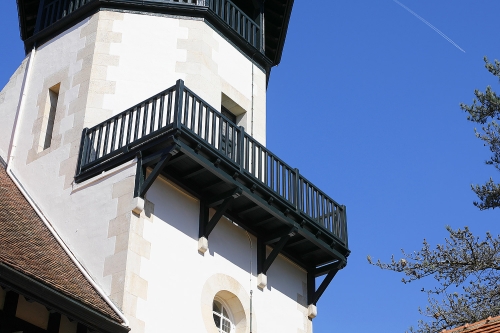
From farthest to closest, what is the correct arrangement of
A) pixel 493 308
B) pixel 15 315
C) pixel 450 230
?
pixel 450 230 → pixel 493 308 → pixel 15 315

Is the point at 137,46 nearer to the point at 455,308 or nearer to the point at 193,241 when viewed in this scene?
the point at 193,241

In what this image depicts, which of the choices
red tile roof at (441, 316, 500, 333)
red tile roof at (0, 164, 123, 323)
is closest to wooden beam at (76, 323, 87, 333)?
red tile roof at (0, 164, 123, 323)

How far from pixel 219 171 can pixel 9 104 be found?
6709 mm

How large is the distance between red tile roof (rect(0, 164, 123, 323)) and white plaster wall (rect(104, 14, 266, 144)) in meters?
3.20

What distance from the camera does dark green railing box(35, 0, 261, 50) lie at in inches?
778

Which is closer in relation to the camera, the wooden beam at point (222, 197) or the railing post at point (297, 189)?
the wooden beam at point (222, 197)

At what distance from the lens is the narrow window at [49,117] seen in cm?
1817

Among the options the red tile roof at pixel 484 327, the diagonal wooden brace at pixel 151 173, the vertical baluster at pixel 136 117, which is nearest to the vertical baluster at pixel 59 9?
the vertical baluster at pixel 136 117

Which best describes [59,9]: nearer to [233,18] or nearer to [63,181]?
[233,18]

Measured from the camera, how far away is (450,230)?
1970cm

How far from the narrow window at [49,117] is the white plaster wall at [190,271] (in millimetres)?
3911

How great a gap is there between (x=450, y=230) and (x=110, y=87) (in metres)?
8.77

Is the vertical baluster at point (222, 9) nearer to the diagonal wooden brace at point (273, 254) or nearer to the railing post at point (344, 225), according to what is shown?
the railing post at point (344, 225)

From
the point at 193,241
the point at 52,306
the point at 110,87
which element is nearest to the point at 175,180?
the point at 193,241
